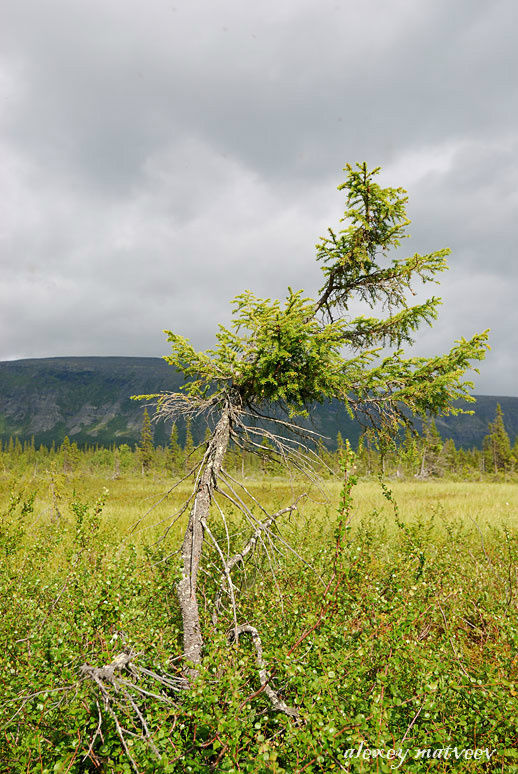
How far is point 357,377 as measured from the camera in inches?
197

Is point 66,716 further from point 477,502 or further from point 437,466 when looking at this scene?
point 437,466

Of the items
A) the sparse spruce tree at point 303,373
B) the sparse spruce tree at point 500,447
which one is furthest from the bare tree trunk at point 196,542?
the sparse spruce tree at point 500,447

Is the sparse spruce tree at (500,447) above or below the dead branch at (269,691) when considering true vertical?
below

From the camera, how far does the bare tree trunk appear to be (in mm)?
3861

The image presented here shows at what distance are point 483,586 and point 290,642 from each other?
4.20 metres

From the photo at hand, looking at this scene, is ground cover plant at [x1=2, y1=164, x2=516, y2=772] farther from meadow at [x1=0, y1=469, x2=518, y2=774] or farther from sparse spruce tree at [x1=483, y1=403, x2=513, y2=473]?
sparse spruce tree at [x1=483, y1=403, x2=513, y2=473]

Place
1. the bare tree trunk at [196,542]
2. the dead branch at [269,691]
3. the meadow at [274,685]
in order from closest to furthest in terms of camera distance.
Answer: the meadow at [274,685] → the dead branch at [269,691] → the bare tree trunk at [196,542]

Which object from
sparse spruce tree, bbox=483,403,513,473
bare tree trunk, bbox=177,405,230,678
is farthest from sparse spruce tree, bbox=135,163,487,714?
sparse spruce tree, bbox=483,403,513,473

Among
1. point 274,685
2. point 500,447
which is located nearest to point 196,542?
point 274,685

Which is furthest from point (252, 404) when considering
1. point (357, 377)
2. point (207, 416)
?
point (357, 377)

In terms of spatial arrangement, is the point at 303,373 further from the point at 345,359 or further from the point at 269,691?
the point at 269,691

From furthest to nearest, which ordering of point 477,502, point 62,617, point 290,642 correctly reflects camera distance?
1. point 477,502
2. point 62,617
3. point 290,642

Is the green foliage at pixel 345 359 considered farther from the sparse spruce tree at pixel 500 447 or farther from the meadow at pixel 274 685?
the sparse spruce tree at pixel 500 447

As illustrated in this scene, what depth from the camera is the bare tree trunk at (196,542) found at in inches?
152
